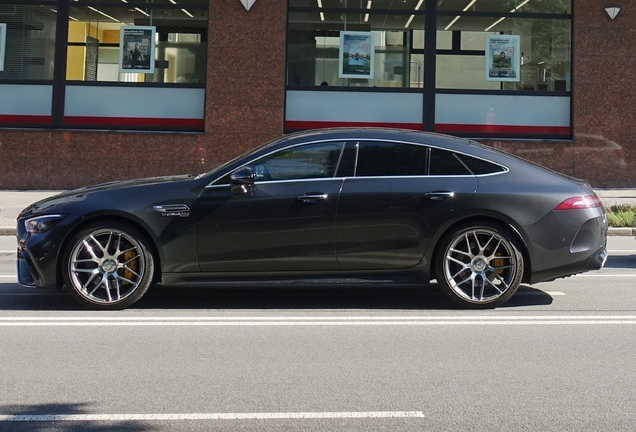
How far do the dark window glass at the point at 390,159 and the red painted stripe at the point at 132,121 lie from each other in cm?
1220

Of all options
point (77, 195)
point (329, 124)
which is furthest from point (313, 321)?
point (329, 124)

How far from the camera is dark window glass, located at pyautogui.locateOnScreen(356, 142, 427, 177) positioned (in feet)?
24.7

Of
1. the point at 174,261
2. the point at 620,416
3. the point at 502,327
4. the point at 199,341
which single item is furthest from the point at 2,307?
the point at 620,416

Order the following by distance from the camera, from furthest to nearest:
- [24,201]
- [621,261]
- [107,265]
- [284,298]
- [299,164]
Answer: [24,201] < [621,261] < [284,298] < [299,164] < [107,265]

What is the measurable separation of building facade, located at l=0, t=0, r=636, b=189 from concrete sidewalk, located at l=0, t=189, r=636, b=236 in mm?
609

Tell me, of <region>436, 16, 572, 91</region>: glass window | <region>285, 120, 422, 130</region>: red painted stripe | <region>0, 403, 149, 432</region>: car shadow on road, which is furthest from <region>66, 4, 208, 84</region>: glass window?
<region>0, 403, 149, 432</region>: car shadow on road

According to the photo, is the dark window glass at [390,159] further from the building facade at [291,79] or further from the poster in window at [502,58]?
the poster in window at [502,58]

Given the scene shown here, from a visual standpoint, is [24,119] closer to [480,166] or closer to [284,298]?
[284,298]

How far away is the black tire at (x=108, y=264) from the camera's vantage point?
7254 millimetres

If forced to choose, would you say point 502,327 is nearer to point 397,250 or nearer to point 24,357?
point 397,250

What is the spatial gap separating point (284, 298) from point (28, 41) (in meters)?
13.9

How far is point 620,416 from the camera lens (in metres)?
4.61

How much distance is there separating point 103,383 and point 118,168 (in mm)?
14517

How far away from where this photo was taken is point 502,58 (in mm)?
19594
